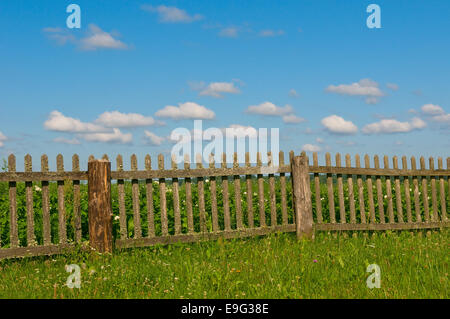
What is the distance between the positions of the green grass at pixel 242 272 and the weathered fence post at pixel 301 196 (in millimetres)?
883

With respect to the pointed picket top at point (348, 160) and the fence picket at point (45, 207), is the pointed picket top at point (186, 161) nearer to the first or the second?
the fence picket at point (45, 207)

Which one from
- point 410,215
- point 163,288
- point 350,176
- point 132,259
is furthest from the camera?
point 410,215

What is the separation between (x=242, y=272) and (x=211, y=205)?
2947 millimetres

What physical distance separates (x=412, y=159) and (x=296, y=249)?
4.90 m

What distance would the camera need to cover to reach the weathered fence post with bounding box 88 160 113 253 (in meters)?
7.70

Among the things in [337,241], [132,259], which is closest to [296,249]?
[337,241]

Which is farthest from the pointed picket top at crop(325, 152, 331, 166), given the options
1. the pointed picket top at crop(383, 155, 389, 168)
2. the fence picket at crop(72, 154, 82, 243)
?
the fence picket at crop(72, 154, 82, 243)

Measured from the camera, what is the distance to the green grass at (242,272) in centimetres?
528

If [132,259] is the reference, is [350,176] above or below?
above

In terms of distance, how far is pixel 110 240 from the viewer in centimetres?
779

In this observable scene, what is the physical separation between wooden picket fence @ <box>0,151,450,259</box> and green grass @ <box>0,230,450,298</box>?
1.14ft

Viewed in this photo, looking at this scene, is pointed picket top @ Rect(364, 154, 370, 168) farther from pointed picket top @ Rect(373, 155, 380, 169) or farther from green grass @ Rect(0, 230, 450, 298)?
green grass @ Rect(0, 230, 450, 298)

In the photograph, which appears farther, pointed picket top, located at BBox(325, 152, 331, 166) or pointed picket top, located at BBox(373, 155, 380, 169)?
pointed picket top, located at BBox(373, 155, 380, 169)
